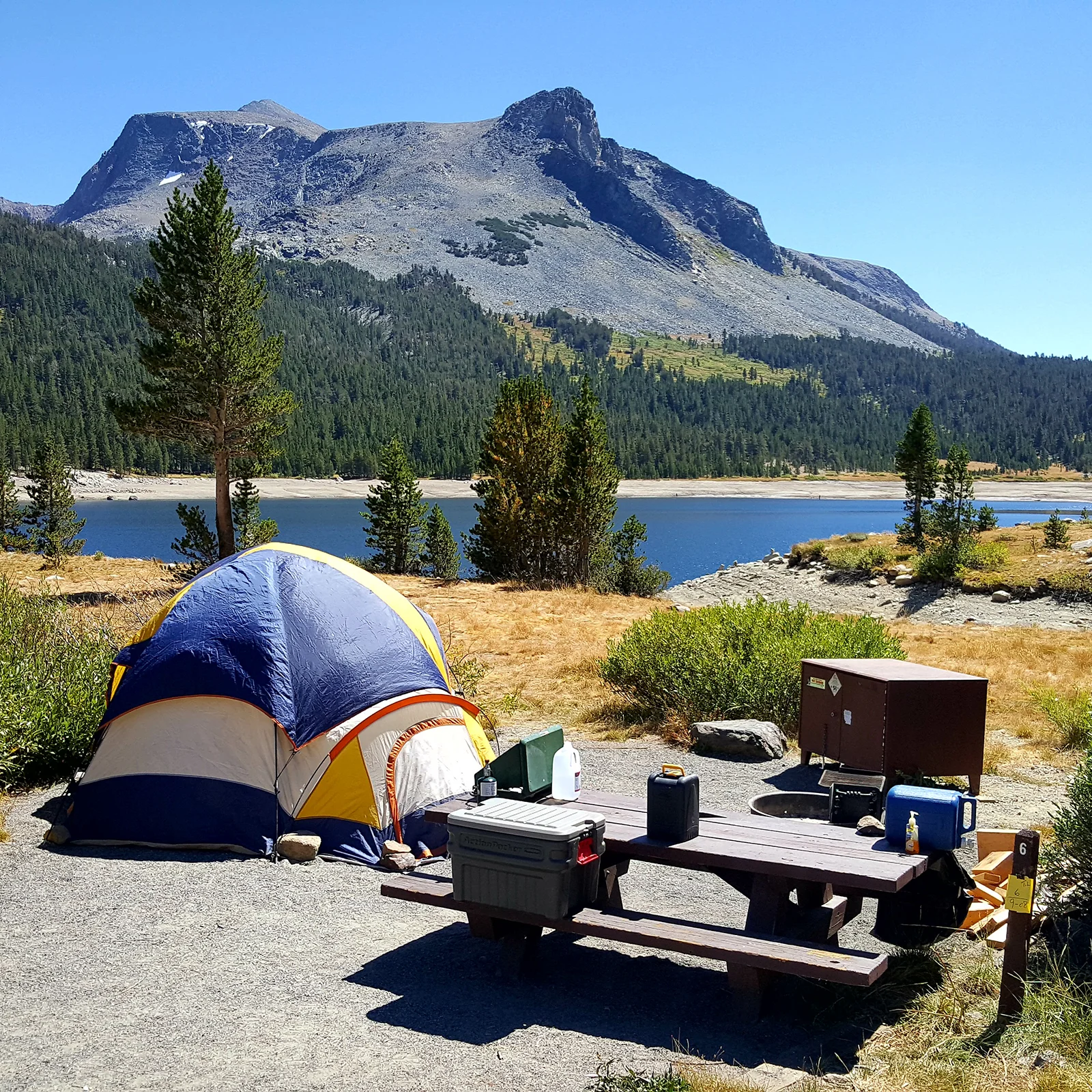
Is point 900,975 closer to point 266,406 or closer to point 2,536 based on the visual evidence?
point 266,406

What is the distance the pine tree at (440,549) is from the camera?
4769 cm

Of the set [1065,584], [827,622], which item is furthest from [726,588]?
[827,622]

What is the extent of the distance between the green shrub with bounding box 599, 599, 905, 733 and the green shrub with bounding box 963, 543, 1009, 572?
23607 mm

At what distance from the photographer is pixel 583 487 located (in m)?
32.7

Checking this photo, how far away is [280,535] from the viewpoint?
2795 inches

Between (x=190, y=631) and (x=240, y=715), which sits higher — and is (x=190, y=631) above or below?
above

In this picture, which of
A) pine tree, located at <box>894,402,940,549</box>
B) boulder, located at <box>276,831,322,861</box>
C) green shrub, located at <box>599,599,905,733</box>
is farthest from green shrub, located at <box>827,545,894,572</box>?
boulder, located at <box>276,831,322,861</box>

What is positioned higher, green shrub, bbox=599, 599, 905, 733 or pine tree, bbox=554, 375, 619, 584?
pine tree, bbox=554, 375, 619, 584

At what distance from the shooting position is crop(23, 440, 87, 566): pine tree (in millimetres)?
43125

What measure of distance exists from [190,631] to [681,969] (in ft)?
16.5

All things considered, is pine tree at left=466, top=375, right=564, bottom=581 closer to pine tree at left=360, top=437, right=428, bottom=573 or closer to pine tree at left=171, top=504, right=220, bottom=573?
pine tree at left=171, top=504, right=220, bottom=573

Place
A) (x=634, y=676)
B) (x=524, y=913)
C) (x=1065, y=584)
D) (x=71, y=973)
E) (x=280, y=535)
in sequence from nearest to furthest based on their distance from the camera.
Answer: (x=524, y=913)
(x=71, y=973)
(x=634, y=676)
(x=1065, y=584)
(x=280, y=535)

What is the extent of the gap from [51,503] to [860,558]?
34.5 m

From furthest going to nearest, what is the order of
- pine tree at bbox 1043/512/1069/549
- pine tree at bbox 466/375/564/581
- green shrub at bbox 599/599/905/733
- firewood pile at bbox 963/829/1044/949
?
pine tree at bbox 1043/512/1069/549
pine tree at bbox 466/375/564/581
green shrub at bbox 599/599/905/733
firewood pile at bbox 963/829/1044/949
